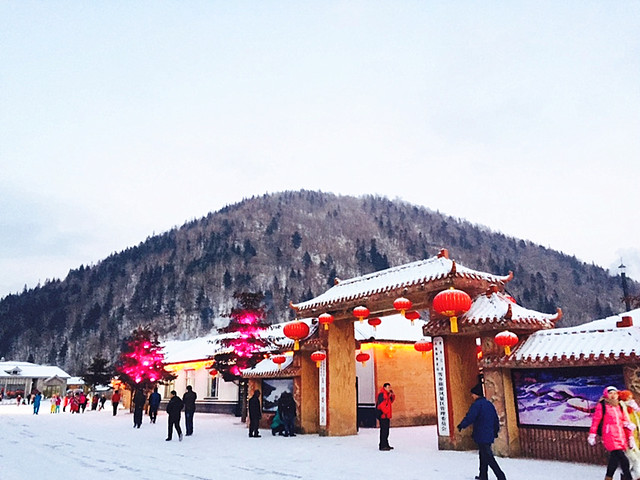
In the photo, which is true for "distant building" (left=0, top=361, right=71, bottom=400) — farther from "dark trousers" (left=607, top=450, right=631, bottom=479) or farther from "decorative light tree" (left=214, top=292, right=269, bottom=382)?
"dark trousers" (left=607, top=450, right=631, bottom=479)

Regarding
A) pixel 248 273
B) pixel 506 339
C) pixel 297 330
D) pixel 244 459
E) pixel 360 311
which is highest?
pixel 248 273

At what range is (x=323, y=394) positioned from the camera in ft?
48.6

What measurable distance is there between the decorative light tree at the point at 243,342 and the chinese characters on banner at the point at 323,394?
5.49 meters

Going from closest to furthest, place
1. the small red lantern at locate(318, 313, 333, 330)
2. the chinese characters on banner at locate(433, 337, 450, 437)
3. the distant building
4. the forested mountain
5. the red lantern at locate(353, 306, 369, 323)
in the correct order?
the chinese characters on banner at locate(433, 337, 450, 437) → the red lantern at locate(353, 306, 369, 323) → the small red lantern at locate(318, 313, 333, 330) → the distant building → the forested mountain

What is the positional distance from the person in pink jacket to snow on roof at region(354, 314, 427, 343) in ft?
39.0

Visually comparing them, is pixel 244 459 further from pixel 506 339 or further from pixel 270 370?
pixel 270 370

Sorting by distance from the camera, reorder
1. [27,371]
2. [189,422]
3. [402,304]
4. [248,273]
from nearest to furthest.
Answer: [402,304], [189,422], [27,371], [248,273]

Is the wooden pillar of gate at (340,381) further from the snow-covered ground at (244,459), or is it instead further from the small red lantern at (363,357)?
the small red lantern at (363,357)

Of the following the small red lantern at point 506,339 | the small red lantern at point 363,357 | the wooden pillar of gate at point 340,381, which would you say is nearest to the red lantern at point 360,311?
the wooden pillar of gate at point 340,381

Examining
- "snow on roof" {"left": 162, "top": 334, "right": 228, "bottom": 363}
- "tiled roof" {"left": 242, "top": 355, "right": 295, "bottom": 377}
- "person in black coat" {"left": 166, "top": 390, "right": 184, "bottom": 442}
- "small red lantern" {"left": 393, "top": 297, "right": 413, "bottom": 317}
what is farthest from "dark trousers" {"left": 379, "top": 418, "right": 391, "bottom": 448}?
"snow on roof" {"left": 162, "top": 334, "right": 228, "bottom": 363}

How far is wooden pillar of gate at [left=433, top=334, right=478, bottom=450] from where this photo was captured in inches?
437

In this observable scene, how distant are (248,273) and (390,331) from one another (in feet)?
266

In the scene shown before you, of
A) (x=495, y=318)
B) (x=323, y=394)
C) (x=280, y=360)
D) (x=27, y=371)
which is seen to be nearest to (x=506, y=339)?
(x=495, y=318)

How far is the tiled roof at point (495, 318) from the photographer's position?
1038cm
